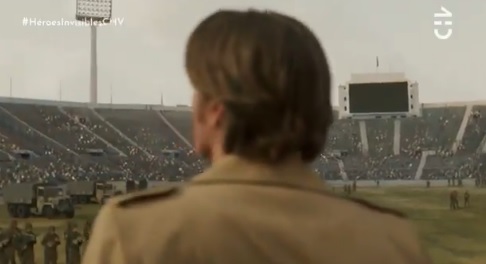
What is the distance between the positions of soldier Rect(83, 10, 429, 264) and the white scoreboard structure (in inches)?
161

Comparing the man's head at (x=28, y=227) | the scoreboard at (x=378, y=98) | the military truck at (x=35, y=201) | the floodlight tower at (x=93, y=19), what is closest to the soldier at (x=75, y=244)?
the military truck at (x=35, y=201)

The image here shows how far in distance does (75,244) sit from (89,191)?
346mm

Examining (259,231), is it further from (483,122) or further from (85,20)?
(483,122)

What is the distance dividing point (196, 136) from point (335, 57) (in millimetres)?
4168

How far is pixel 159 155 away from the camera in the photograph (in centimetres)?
501

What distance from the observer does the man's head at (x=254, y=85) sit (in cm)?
63

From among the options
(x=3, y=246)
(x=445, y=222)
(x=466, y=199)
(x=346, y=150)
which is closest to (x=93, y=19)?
(x=3, y=246)

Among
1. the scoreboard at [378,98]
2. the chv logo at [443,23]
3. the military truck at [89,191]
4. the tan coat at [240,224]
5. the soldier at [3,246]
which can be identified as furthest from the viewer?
the scoreboard at [378,98]

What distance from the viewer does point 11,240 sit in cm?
447

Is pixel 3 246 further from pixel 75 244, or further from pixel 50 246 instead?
pixel 75 244

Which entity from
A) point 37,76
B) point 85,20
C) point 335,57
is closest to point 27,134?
point 37,76

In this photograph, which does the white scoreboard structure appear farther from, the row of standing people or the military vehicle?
the row of standing people

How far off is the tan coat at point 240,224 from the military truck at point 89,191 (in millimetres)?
3974

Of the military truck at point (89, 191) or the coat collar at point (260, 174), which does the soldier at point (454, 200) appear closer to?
the military truck at point (89, 191)
